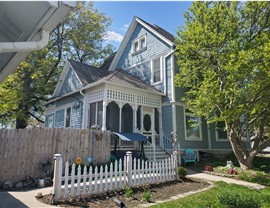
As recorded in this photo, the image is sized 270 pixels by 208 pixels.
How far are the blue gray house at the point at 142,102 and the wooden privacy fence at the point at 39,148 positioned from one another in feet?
8.86

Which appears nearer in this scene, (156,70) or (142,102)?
(142,102)

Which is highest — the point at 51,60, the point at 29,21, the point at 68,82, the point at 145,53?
the point at 51,60

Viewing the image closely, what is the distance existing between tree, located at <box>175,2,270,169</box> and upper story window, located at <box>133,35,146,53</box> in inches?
208

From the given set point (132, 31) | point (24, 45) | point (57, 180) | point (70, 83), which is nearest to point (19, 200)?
point (57, 180)

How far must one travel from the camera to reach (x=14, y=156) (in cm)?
716

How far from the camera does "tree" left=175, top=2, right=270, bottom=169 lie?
9.76 m

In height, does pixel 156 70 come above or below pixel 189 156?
above

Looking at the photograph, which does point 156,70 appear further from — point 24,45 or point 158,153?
point 24,45

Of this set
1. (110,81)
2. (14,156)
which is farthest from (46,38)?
(110,81)

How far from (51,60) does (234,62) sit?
1768 cm

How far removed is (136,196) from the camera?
6.04 m

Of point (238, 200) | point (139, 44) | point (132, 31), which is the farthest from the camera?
point (132, 31)

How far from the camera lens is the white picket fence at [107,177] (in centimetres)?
536

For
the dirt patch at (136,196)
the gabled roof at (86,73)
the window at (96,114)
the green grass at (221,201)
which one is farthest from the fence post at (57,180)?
the gabled roof at (86,73)
